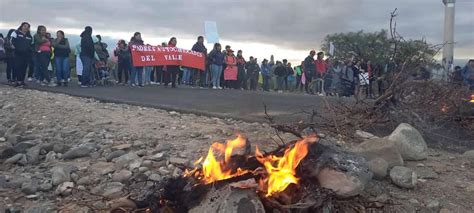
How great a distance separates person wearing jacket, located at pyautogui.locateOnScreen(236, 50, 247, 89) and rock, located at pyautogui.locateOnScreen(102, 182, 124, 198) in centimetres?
1369

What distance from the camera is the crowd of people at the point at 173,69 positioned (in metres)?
12.1

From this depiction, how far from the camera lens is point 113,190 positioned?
4.70 m

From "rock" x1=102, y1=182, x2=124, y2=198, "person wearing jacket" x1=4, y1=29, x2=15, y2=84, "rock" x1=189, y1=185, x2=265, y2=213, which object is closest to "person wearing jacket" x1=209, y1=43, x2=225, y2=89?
"person wearing jacket" x1=4, y1=29, x2=15, y2=84

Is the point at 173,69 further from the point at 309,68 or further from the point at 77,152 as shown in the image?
the point at 77,152

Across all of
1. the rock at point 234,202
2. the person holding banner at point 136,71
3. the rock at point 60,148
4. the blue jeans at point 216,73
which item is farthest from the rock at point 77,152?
the blue jeans at point 216,73

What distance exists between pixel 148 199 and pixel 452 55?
15.0 meters

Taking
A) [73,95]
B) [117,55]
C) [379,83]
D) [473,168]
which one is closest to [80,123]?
[73,95]

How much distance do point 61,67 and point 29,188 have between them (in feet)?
31.1

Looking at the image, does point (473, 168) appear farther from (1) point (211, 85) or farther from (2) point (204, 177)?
(1) point (211, 85)

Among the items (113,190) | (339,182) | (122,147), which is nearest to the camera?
(339,182)

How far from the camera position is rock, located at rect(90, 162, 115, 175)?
524 cm

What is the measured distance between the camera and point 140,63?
1570 cm

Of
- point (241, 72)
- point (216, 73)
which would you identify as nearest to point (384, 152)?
point (216, 73)

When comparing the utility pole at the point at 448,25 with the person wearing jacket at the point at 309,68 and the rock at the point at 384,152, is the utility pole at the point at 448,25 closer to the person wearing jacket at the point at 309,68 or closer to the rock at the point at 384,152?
the person wearing jacket at the point at 309,68
